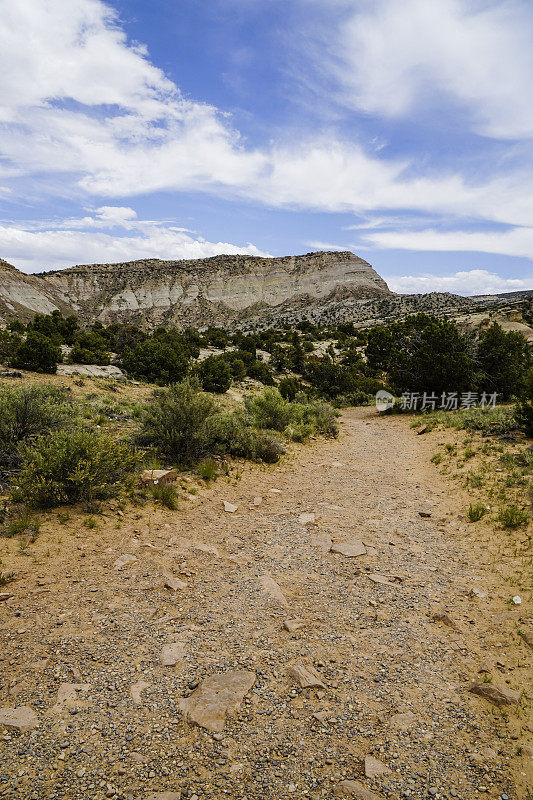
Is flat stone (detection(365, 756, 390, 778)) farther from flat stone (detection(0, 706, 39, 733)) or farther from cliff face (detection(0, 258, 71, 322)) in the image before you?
cliff face (detection(0, 258, 71, 322))

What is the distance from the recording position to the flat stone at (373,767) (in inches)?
104

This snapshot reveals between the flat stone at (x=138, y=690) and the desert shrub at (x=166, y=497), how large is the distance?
3.65 m

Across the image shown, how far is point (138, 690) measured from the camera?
3.16 m

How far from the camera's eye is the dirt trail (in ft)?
8.53

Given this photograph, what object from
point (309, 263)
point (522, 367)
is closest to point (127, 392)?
point (522, 367)

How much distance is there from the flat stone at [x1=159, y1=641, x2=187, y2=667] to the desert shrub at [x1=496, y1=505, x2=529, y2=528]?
18.4 feet

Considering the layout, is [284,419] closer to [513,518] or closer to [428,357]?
[513,518]

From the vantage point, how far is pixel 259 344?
4356 centimetres

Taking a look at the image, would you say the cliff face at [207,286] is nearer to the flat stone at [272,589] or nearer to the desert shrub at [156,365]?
the desert shrub at [156,365]

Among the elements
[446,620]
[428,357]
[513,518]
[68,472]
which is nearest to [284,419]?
[513,518]

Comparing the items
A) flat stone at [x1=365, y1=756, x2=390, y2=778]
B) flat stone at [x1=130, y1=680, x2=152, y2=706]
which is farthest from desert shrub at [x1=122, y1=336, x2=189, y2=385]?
flat stone at [x1=365, y1=756, x2=390, y2=778]

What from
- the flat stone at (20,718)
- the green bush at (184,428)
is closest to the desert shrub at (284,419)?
the green bush at (184,428)

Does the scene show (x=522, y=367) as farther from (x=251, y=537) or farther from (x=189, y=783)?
(x=189, y=783)

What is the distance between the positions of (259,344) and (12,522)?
3918 centimetres
